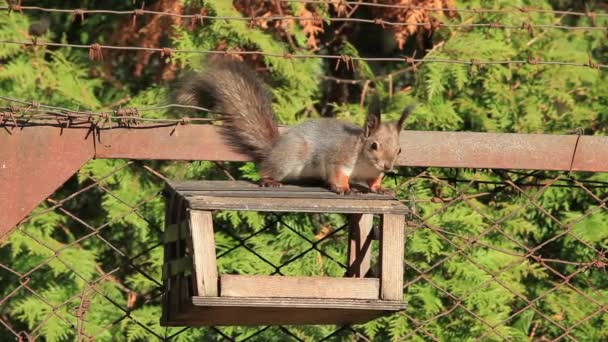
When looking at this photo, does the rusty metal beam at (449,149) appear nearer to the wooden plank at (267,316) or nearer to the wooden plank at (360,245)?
the wooden plank at (360,245)

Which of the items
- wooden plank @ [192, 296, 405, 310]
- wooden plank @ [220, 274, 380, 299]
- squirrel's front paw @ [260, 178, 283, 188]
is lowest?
wooden plank @ [192, 296, 405, 310]

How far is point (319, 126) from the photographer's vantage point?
3.04 meters

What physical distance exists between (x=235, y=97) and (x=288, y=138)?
191mm

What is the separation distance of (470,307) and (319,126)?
101 centimetres

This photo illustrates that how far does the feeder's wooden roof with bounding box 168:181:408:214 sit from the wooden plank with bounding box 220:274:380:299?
0.47 feet

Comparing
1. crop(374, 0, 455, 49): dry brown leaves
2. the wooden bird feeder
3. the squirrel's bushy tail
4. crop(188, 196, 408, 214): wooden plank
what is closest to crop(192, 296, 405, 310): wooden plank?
the wooden bird feeder

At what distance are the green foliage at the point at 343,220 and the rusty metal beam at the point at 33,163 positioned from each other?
1.27 metres

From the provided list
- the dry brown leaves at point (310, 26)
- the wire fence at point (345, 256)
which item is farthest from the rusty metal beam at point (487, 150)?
the dry brown leaves at point (310, 26)

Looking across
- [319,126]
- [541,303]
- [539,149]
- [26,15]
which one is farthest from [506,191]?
[26,15]

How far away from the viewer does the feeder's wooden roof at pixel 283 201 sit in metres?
2.10

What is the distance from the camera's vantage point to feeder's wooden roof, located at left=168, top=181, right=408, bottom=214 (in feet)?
6.89

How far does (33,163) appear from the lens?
237 cm

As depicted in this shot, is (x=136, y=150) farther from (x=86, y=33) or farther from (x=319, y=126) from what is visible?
(x=86, y=33)

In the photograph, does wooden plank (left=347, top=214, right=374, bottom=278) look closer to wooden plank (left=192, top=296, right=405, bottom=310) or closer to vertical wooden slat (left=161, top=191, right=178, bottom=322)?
wooden plank (left=192, top=296, right=405, bottom=310)
